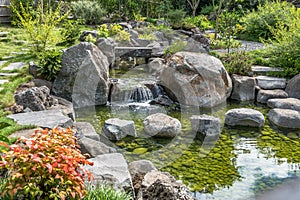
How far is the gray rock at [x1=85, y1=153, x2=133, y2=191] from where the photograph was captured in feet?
12.6

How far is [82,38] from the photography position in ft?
38.1

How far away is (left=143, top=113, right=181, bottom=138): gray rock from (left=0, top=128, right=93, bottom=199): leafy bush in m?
3.49

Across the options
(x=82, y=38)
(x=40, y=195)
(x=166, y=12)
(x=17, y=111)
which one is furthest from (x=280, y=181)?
(x=166, y=12)

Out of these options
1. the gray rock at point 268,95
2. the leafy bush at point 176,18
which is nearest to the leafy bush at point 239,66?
the gray rock at point 268,95

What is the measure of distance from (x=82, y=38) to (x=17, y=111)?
20.1 ft

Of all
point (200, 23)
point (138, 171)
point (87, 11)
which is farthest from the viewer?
point (200, 23)

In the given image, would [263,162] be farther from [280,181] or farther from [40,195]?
[40,195]

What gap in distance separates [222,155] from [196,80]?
116 inches

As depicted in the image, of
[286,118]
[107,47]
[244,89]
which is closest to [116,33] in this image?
[107,47]

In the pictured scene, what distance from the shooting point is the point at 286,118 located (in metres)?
7.21

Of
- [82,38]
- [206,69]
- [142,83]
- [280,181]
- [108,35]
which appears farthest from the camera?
[108,35]

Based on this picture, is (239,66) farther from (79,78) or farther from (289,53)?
(79,78)

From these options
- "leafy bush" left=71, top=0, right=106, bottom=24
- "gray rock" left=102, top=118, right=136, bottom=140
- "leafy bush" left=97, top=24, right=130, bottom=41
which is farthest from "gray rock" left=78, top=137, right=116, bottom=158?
"leafy bush" left=71, top=0, right=106, bottom=24

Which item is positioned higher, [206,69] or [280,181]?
[206,69]
